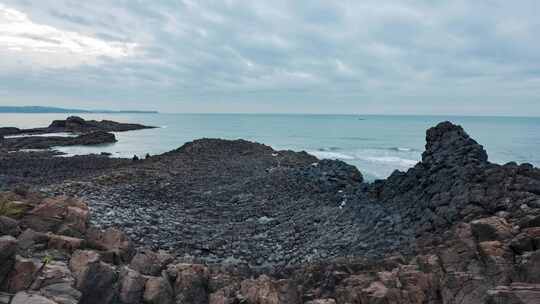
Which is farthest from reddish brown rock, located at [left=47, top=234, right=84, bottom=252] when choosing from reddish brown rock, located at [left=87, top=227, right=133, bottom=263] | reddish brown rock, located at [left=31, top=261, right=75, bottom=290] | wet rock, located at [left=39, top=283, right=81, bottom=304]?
wet rock, located at [left=39, top=283, right=81, bottom=304]

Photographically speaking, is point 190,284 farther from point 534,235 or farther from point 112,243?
point 534,235

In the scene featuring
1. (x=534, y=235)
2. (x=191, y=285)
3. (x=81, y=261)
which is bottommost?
(x=191, y=285)

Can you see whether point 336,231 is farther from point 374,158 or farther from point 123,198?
point 374,158

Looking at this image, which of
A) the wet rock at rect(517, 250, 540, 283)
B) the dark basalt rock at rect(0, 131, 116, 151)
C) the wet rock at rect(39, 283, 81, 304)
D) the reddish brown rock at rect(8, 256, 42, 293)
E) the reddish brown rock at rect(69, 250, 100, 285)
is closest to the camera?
the wet rock at rect(517, 250, 540, 283)

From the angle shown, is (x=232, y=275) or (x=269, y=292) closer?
(x=269, y=292)

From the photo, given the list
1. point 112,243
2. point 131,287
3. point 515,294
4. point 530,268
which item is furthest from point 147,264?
point 530,268

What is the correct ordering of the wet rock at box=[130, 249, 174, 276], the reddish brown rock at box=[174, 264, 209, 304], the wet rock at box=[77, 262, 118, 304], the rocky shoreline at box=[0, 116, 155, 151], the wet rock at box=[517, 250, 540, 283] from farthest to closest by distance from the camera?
the rocky shoreline at box=[0, 116, 155, 151] < the wet rock at box=[130, 249, 174, 276] < the reddish brown rock at box=[174, 264, 209, 304] < the wet rock at box=[77, 262, 118, 304] < the wet rock at box=[517, 250, 540, 283]

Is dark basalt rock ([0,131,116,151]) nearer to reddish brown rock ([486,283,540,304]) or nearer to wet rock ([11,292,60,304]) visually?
wet rock ([11,292,60,304])

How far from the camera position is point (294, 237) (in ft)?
61.4

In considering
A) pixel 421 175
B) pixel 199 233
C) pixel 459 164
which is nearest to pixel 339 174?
pixel 421 175

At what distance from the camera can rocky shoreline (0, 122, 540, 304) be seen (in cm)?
1012

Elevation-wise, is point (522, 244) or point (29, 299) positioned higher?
point (522, 244)

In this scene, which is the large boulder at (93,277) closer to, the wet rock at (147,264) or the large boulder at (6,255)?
the wet rock at (147,264)

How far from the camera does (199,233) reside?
19.5 m
